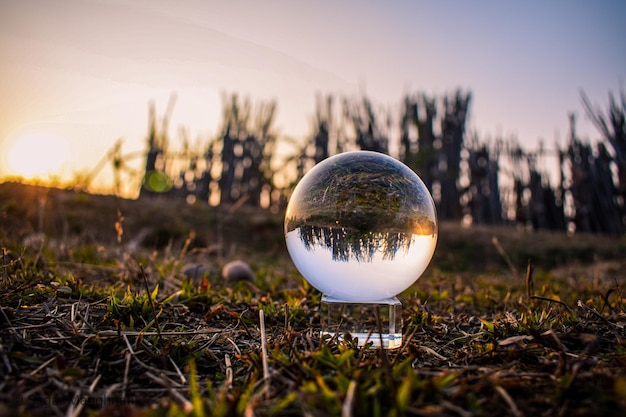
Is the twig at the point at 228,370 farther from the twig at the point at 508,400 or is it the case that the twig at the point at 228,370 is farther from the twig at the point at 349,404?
the twig at the point at 508,400

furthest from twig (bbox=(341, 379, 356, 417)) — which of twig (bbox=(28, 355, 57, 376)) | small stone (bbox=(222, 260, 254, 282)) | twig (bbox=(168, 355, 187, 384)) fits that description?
small stone (bbox=(222, 260, 254, 282))

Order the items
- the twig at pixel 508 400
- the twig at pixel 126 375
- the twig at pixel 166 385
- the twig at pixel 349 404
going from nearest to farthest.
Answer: the twig at pixel 349 404 → the twig at pixel 508 400 → the twig at pixel 166 385 → the twig at pixel 126 375

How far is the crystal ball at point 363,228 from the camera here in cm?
216

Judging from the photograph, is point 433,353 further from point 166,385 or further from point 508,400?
point 166,385

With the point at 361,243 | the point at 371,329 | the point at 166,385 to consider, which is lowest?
the point at 371,329

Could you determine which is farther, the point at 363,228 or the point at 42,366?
the point at 363,228

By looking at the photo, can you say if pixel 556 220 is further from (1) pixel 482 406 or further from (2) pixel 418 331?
(1) pixel 482 406

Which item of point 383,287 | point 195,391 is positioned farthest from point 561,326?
point 195,391

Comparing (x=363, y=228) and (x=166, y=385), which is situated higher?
(x=363, y=228)

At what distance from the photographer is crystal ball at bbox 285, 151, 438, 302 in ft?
7.09

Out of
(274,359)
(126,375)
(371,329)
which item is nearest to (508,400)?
(274,359)

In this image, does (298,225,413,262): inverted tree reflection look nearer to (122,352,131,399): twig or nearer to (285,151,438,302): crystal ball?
(285,151,438,302): crystal ball

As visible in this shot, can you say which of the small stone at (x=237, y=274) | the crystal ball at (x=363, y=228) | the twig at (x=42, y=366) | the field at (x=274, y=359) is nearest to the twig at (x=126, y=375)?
the field at (x=274, y=359)

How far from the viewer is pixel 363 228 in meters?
2.16
